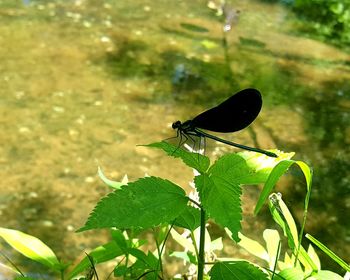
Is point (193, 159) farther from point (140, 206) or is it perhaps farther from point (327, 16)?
point (327, 16)

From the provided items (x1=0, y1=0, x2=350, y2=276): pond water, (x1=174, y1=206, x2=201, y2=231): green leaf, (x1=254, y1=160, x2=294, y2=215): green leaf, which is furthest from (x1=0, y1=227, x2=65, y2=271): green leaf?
(x1=0, y1=0, x2=350, y2=276): pond water

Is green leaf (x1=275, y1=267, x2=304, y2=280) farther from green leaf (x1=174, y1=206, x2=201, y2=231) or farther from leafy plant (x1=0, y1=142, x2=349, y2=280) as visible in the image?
green leaf (x1=174, y1=206, x2=201, y2=231)

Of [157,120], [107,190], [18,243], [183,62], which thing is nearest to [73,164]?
[107,190]

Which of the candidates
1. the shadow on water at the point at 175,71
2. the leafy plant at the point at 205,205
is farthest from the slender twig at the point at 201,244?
the shadow on water at the point at 175,71

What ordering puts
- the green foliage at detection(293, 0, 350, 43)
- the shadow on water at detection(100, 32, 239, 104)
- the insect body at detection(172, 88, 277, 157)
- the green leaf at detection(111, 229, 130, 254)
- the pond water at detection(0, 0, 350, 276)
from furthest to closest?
the green foliage at detection(293, 0, 350, 43) → the shadow on water at detection(100, 32, 239, 104) → the pond water at detection(0, 0, 350, 276) → the green leaf at detection(111, 229, 130, 254) → the insect body at detection(172, 88, 277, 157)

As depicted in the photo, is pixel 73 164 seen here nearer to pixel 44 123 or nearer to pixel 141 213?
pixel 44 123

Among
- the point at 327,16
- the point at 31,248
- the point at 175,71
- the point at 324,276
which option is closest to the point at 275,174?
the point at 324,276

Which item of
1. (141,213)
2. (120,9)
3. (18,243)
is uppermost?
(141,213)
